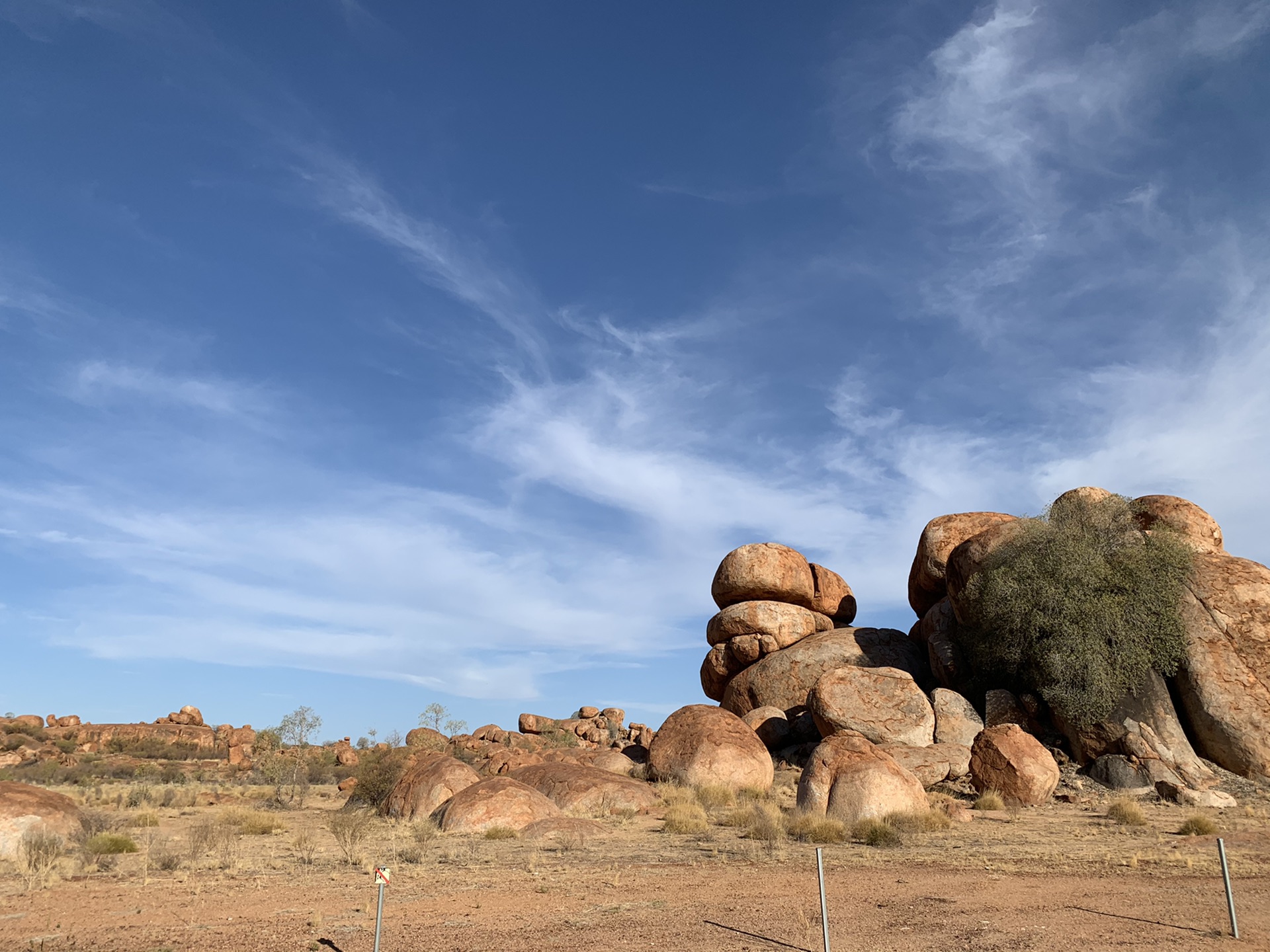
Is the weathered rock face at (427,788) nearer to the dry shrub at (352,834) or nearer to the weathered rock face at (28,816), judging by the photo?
the dry shrub at (352,834)

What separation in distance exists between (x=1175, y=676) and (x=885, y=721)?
25.5 ft

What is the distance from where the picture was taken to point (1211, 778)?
21734 mm

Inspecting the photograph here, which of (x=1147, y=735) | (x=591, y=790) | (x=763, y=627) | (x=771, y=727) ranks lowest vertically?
(x=591, y=790)

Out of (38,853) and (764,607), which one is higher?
(764,607)

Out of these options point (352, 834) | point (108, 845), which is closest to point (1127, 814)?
point (352, 834)

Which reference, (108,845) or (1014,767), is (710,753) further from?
(108,845)

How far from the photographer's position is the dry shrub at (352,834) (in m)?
14.5

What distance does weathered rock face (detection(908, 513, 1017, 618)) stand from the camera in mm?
32469

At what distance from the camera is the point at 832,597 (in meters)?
37.7

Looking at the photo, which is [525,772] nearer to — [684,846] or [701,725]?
[701,725]

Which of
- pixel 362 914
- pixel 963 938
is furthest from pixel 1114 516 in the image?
pixel 362 914

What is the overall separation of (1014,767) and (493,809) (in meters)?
11.7

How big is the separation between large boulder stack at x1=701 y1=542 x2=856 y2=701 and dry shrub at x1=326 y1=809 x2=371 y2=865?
64.9ft

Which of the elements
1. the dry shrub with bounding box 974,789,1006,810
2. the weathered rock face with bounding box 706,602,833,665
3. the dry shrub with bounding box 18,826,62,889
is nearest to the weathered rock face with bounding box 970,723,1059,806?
the dry shrub with bounding box 974,789,1006,810
